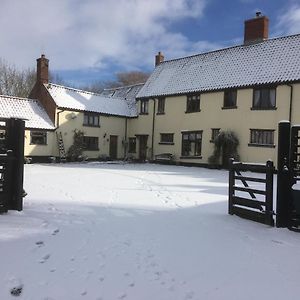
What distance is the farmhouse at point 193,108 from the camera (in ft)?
80.0

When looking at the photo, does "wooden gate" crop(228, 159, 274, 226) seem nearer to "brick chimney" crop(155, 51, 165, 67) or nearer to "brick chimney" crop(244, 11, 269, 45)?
"brick chimney" crop(244, 11, 269, 45)

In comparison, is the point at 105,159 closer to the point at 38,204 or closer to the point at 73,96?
the point at 73,96

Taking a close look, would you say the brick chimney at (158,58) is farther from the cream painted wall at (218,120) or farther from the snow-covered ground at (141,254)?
the snow-covered ground at (141,254)

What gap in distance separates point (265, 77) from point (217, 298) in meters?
22.4

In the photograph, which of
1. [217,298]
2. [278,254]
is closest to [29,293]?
[217,298]

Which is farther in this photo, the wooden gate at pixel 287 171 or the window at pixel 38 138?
the window at pixel 38 138

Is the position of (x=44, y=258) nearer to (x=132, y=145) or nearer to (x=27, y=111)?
(x=27, y=111)

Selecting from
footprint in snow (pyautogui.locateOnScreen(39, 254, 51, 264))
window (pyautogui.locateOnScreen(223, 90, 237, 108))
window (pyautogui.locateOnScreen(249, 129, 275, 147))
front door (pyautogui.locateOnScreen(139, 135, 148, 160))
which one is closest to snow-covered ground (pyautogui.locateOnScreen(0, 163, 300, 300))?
footprint in snow (pyautogui.locateOnScreen(39, 254, 51, 264))

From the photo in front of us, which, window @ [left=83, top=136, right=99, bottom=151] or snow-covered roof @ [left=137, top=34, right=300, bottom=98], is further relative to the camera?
window @ [left=83, top=136, right=99, bottom=151]

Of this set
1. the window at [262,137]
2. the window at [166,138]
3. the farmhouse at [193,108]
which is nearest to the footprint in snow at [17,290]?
the farmhouse at [193,108]

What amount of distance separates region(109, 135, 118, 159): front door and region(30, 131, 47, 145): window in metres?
6.47

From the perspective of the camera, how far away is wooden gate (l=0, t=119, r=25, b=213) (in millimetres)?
7824

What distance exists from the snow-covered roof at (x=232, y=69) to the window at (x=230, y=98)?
18.8 inches

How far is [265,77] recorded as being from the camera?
80.8 ft
